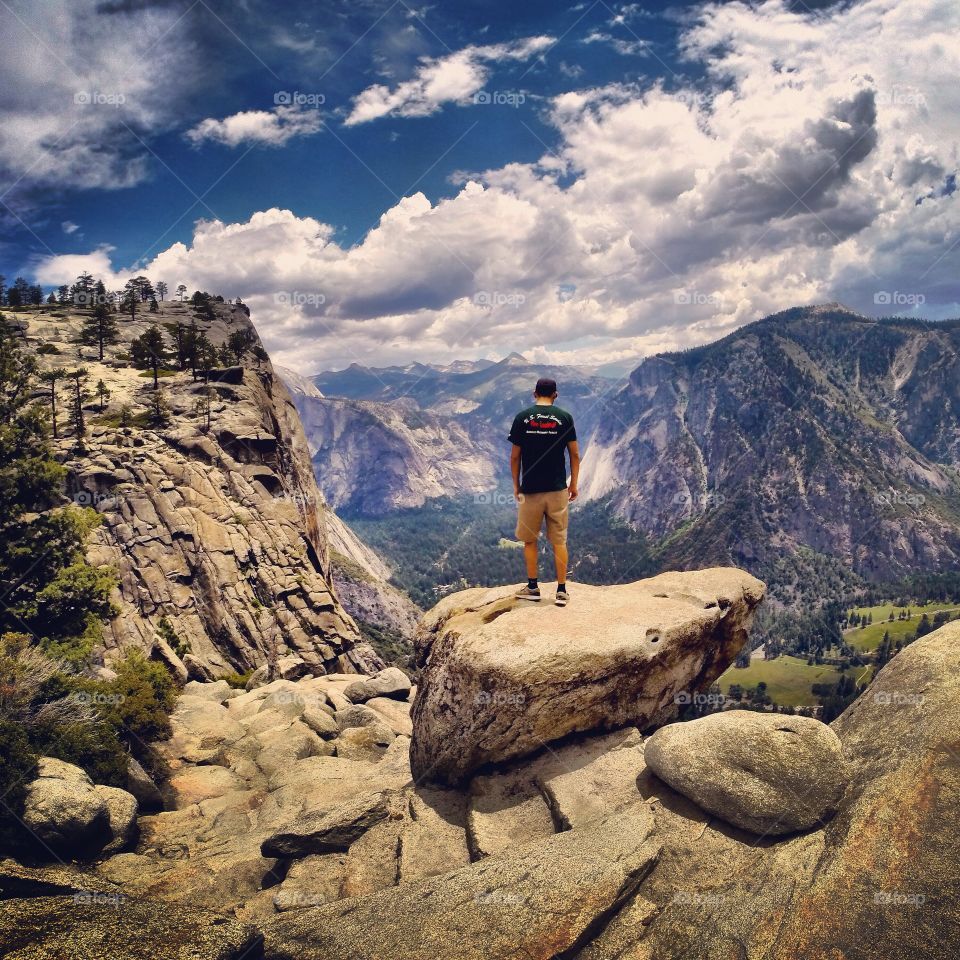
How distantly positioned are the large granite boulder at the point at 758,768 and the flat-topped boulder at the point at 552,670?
245 cm

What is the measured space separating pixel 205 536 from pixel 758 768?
206ft

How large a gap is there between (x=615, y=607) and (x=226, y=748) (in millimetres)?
18450

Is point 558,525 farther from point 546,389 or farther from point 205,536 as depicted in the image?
point 205,536

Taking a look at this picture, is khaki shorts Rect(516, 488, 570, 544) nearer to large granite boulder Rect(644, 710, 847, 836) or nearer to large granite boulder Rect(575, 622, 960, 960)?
large granite boulder Rect(644, 710, 847, 836)

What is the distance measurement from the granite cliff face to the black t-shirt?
37.9m

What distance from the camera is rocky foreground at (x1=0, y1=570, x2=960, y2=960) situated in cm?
926

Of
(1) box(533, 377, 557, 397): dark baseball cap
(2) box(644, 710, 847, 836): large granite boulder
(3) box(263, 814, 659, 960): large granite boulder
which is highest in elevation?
(1) box(533, 377, 557, 397): dark baseball cap

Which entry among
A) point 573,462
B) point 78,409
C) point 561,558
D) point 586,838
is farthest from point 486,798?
point 78,409

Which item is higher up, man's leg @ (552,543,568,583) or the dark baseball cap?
the dark baseball cap

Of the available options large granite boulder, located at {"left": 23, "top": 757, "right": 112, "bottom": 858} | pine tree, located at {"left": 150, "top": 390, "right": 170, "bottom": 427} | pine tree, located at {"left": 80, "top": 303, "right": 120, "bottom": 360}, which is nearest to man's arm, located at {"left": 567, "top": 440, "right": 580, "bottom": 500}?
large granite boulder, located at {"left": 23, "top": 757, "right": 112, "bottom": 858}

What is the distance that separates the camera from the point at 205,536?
63.2 m

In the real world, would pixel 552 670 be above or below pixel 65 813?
above

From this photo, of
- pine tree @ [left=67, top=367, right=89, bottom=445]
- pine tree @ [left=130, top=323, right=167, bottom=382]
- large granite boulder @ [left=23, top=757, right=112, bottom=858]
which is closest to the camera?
large granite boulder @ [left=23, top=757, right=112, bottom=858]

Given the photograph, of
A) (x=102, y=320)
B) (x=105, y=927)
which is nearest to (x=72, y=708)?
(x=105, y=927)
